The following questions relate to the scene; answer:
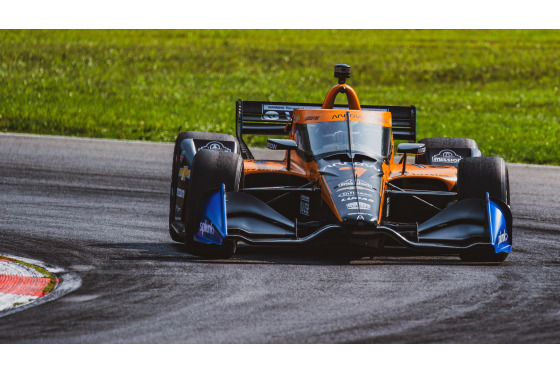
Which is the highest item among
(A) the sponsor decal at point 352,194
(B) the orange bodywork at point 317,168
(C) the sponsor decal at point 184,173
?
(B) the orange bodywork at point 317,168

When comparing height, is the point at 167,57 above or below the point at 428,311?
above

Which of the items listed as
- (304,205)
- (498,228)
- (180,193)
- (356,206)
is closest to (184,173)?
(180,193)

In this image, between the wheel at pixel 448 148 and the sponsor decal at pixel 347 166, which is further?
the wheel at pixel 448 148

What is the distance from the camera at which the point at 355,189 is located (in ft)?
27.8

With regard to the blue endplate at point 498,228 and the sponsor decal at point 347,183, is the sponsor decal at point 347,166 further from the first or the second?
the blue endplate at point 498,228

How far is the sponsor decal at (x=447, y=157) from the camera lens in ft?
34.4

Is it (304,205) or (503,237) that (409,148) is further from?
(503,237)

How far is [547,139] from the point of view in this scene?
19297mm

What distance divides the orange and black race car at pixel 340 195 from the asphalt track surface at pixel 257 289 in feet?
0.81

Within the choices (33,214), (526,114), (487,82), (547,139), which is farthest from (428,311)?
(487,82)

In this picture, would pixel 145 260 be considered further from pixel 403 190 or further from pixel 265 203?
pixel 403 190

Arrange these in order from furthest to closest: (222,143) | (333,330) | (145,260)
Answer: (222,143)
(145,260)
(333,330)

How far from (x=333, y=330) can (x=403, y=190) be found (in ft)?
10.00

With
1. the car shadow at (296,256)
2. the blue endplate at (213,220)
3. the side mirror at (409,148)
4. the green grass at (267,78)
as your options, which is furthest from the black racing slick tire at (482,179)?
the green grass at (267,78)
